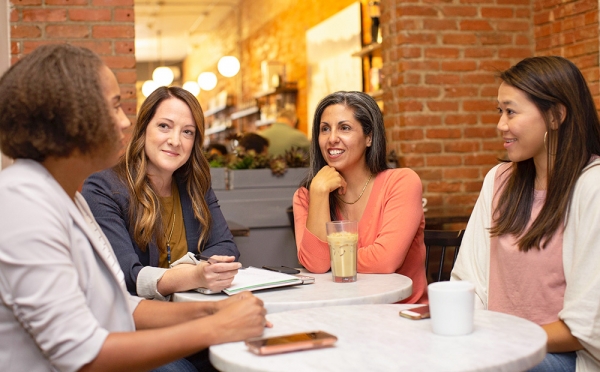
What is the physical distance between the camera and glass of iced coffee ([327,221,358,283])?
190 cm

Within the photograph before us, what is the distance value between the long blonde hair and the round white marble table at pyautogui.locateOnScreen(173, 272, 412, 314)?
1.40ft

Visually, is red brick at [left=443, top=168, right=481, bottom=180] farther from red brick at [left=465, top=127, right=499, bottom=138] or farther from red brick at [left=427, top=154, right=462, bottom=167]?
red brick at [left=465, top=127, right=499, bottom=138]

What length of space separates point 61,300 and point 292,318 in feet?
1.72

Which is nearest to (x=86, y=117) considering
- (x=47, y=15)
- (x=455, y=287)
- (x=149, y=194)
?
(x=455, y=287)

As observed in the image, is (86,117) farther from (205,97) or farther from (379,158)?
(205,97)

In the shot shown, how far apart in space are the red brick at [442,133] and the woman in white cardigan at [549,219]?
7.86ft

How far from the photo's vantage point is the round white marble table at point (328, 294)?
5.34 feet

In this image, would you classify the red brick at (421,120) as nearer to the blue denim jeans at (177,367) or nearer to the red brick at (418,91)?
the red brick at (418,91)

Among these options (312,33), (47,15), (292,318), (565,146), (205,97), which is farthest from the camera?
(205,97)

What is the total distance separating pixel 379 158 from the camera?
251 cm

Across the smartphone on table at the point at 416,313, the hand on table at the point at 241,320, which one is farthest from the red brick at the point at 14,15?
the smartphone on table at the point at 416,313

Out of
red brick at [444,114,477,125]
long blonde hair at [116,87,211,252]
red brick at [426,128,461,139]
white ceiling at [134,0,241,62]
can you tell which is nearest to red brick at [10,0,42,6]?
long blonde hair at [116,87,211,252]

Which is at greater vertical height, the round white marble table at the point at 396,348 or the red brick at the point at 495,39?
the red brick at the point at 495,39

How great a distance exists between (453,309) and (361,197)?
120 cm
